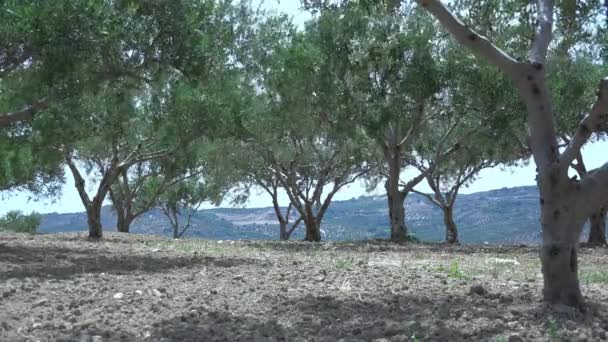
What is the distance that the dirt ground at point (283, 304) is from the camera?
513 cm

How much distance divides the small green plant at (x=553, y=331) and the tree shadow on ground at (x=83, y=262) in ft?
18.4

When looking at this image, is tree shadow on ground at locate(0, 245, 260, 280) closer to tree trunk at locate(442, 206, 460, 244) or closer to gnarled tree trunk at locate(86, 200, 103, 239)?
gnarled tree trunk at locate(86, 200, 103, 239)

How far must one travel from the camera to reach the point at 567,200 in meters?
5.64

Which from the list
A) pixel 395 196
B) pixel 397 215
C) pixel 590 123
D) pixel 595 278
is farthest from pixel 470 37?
pixel 397 215

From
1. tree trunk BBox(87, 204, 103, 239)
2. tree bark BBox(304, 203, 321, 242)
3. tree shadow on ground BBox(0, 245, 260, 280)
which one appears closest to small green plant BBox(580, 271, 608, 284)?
tree shadow on ground BBox(0, 245, 260, 280)

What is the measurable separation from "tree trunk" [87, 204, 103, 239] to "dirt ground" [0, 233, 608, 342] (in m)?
9.99

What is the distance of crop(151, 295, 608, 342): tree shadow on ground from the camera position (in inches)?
199

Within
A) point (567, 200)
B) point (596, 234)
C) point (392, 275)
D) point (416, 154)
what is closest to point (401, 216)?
point (596, 234)

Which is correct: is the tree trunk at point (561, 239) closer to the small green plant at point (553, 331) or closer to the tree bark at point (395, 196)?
the small green plant at point (553, 331)

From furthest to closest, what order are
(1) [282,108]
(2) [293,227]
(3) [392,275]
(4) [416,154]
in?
(2) [293,227]
(4) [416,154]
(1) [282,108]
(3) [392,275]

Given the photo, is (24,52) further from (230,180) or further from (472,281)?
(230,180)

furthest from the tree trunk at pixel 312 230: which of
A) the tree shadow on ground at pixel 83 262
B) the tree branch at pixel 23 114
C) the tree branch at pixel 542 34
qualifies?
the tree branch at pixel 542 34

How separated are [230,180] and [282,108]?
37.4ft

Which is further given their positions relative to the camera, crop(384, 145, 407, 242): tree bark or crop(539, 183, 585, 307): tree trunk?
crop(384, 145, 407, 242): tree bark
